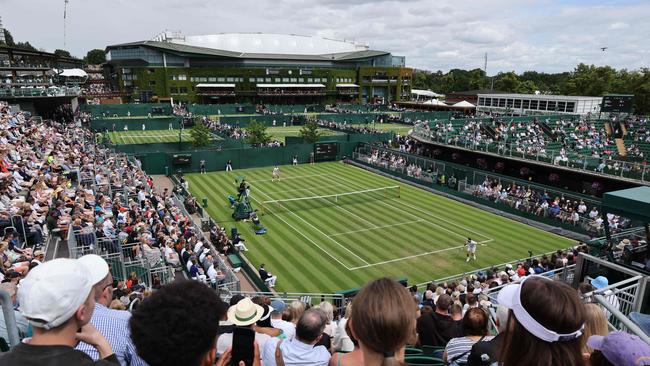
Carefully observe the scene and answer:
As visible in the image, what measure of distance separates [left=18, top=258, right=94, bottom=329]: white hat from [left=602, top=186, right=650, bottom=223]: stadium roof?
11294 mm

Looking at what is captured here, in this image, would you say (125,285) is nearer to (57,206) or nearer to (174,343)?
(57,206)

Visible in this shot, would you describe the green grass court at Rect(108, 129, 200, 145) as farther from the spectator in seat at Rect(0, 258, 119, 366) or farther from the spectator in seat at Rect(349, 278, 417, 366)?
the spectator in seat at Rect(349, 278, 417, 366)

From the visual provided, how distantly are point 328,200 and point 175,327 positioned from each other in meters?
30.1

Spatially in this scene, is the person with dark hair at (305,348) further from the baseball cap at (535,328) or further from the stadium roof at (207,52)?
the stadium roof at (207,52)

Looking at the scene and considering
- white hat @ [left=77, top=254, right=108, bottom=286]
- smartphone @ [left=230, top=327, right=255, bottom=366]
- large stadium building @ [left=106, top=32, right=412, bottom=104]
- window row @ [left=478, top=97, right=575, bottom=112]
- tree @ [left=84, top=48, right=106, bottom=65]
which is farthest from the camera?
tree @ [left=84, top=48, right=106, bottom=65]

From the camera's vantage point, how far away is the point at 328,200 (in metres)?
32.6

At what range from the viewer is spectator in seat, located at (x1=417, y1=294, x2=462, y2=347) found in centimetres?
694

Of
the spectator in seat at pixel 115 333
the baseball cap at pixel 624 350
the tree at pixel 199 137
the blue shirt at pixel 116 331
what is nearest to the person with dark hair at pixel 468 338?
the baseball cap at pixel 624 350

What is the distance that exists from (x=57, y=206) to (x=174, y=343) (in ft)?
53.7

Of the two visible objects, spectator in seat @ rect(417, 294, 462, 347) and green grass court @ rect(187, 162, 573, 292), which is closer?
spectator in seat @ rect(417, 294, 462, 347)

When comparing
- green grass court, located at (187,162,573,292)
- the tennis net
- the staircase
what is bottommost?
green grass court, located at (187,162,573,292)

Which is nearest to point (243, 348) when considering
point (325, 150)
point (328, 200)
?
point (328, 200)

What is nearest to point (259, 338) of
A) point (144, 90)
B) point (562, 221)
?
point (562, 221)

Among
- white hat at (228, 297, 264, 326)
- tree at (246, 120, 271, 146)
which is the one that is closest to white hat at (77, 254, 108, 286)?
white hat at (228, 297, 264, 326)
